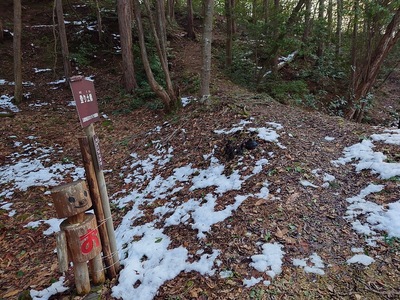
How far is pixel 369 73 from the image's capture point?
8703mm

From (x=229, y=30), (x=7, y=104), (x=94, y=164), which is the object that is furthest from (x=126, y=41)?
(x=94, y=164)

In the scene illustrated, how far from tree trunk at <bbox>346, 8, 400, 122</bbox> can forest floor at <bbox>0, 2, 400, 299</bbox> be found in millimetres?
3904

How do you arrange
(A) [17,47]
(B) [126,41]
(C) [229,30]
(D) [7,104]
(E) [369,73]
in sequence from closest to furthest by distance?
(E) [369,73]
(A) [17,47]
(D) [7,104]
(B) [126,41]
(C) [229,30]

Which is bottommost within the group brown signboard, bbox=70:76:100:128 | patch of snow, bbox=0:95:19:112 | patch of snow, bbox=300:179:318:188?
patch of snow, bbox=300:179:318:188

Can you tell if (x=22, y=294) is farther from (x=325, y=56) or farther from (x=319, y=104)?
(x=325, y=56)

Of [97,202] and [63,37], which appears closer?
[97,202]

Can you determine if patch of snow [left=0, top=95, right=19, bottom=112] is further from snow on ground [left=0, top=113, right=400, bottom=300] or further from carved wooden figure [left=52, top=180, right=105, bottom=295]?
carved wooden figure [left=52, top=180, right=105, bottom=295]

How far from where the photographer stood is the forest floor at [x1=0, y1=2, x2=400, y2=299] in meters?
2.61

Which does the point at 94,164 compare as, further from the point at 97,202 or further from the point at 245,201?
the point at 245,201

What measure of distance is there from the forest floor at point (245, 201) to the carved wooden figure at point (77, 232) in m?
0.39

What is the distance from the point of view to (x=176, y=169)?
5242 mm

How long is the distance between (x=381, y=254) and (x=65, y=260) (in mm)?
3179

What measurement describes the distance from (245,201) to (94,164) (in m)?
2.07

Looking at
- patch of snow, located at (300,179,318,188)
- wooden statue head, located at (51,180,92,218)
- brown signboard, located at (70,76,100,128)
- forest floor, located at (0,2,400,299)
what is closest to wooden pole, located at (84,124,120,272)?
brown signboard, located at (70,76,100,128)
